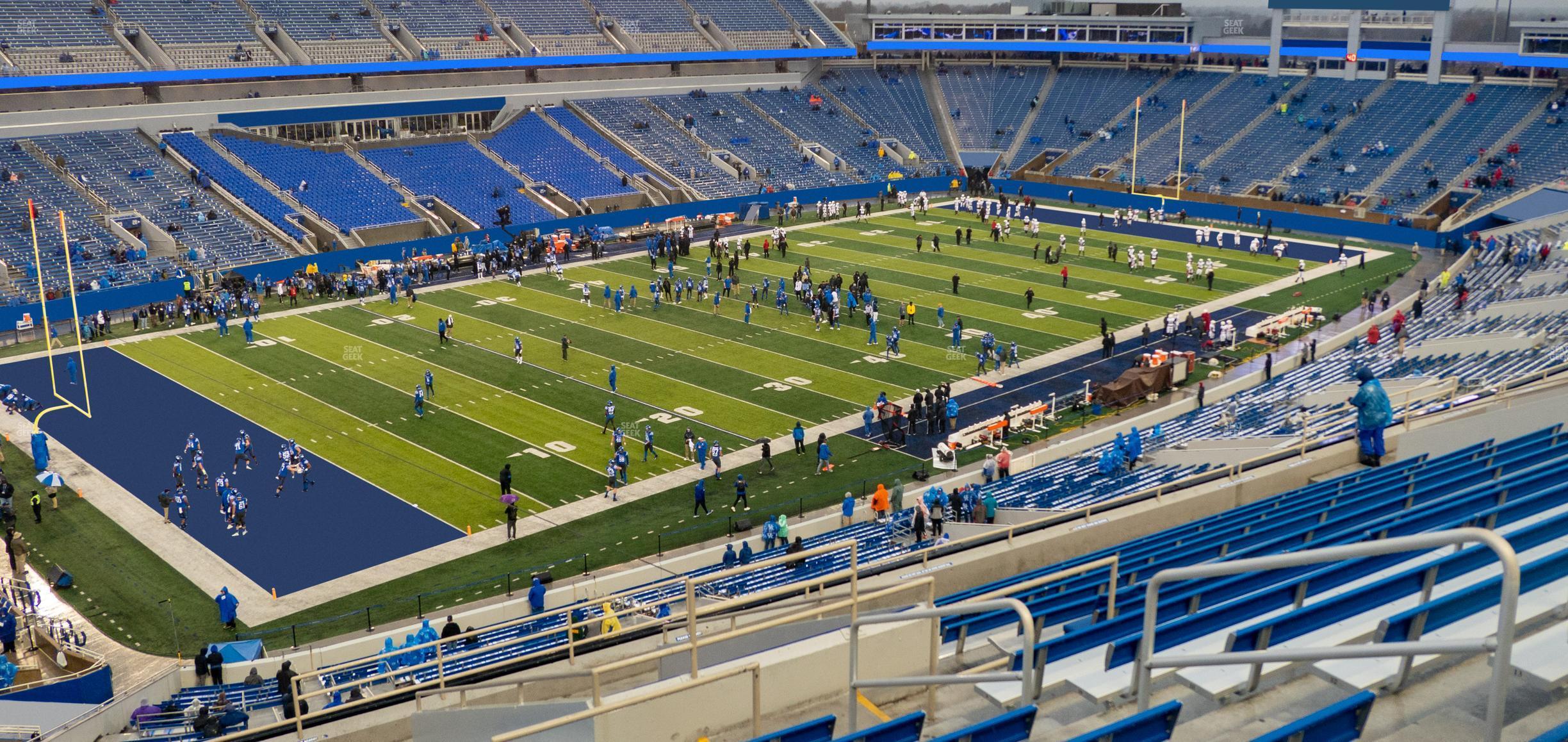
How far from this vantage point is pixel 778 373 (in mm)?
33688

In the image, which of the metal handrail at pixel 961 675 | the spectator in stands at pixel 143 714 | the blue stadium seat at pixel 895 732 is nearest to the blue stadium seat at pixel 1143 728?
the metal handrail at pixel 961 675

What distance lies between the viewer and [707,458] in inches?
1067

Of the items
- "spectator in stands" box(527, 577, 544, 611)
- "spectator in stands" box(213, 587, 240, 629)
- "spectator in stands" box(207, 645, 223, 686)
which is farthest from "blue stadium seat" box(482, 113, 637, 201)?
"spectator in stands" box(207, 645, 223, 686)

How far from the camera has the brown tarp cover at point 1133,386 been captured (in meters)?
30.4

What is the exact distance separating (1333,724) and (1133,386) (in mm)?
25231

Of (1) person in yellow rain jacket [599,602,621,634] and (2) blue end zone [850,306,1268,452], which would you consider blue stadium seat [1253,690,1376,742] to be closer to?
(1) person in yellow rain jacket [599,602,621,634]

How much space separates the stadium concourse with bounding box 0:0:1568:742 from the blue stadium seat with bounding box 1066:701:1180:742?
0.02 meters

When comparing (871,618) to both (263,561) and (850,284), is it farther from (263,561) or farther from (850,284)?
(850,284)

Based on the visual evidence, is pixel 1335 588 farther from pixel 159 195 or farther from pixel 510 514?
pixel 159 195

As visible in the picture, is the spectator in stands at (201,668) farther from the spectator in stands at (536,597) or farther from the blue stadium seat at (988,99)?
the blue stadium seat at (988,99)

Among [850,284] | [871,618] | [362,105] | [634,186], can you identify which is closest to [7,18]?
[362,105]

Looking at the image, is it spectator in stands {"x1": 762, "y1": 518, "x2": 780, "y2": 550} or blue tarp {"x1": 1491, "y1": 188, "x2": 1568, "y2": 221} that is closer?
spectator in stands {"x1": 762, "y1": 518, "x2": 780, "y2": 550}

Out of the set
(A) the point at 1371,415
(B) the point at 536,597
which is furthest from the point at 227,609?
(A) the point at 1371,415

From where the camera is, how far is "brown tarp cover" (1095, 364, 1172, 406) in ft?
99.7
